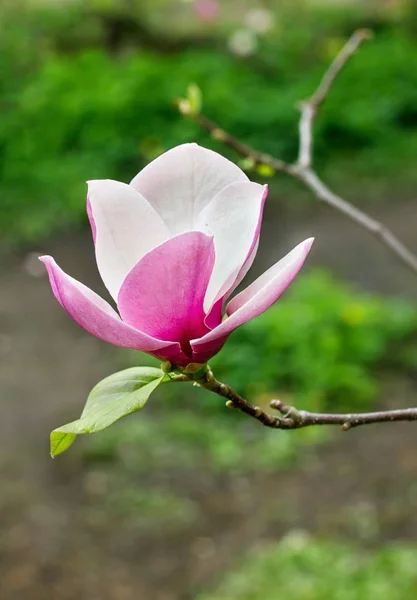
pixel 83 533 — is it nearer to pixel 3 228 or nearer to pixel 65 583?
pixel 65 583

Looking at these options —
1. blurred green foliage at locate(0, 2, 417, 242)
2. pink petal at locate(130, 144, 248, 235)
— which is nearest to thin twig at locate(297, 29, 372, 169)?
pink petal at locate(130, 144, 248, 235)

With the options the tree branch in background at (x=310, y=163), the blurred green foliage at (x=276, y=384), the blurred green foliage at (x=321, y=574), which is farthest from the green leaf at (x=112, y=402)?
the blurred green foliage at (x=276, y=384)

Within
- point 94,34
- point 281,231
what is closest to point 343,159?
point 281,231

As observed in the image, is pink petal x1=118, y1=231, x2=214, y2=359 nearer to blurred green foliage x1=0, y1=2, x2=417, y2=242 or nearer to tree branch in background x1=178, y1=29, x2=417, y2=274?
tree branch in background x1=178, y1=29, x2=417, y2=274

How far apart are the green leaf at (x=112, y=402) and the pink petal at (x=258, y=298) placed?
1.6 inches

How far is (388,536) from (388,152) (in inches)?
189

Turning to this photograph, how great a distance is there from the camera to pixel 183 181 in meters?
0.62

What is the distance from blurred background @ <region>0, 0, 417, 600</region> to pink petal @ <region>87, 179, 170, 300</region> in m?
0.81

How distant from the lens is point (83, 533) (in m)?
3.05

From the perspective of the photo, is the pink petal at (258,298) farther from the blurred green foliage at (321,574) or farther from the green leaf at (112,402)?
the blurred green foliage at (321,574)

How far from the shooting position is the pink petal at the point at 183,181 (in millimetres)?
614

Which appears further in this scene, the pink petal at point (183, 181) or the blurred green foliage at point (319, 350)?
the blurred green foliage at point (319, 350)

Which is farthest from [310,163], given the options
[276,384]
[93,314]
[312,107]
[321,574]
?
[276,384]

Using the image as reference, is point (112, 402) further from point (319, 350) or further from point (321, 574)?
point (319, 350)
